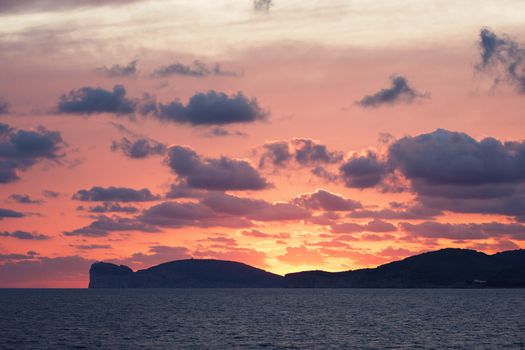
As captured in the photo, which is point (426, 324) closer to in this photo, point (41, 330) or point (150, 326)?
point (150, 326)

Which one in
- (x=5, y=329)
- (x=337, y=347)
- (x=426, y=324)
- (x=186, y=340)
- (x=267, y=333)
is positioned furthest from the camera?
(x=426, y=324)

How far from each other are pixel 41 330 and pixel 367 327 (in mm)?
74713

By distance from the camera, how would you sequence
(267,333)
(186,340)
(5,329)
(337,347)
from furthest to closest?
(5,329), (267,333), (186,340), (337,347)

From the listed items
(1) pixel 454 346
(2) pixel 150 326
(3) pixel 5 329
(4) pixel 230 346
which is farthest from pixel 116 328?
(1) pixel 454 346

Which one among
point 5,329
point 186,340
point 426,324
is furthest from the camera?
point 426,324

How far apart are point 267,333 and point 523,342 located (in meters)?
51.8

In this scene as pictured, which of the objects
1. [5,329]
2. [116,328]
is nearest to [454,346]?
[116,328]

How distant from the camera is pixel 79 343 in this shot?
147 meters

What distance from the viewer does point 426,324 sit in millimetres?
196250

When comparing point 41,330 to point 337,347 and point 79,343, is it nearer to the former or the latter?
point 79,343

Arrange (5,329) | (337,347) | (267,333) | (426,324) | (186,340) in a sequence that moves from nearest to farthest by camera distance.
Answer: (337,347) < (186,340) < (267,333) < (5,329) < (426,324)

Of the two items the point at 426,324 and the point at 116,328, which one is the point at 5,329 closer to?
the point at 116,328

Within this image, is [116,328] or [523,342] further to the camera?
[116,328]

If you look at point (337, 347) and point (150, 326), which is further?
point (150, 326)
